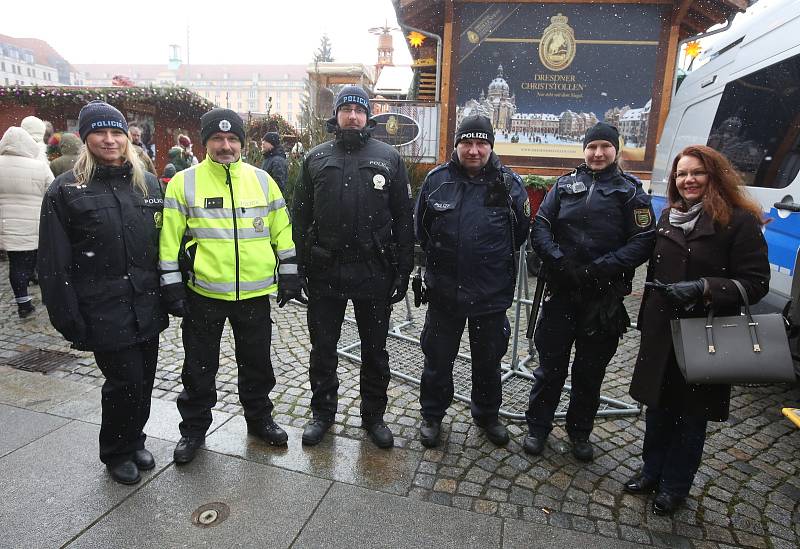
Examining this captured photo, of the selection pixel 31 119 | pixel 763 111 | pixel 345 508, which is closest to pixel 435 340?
pixel 345 508

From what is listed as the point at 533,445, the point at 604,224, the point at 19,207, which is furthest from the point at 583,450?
the point at 19,207

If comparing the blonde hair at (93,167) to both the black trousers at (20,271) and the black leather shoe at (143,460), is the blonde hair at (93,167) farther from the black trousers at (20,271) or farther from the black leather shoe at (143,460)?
the black trousers at (20,271)

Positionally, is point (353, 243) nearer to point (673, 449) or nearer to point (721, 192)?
point (721, 192)

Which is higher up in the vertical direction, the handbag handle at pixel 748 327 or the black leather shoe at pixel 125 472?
the handbag handle at pixel 748 327

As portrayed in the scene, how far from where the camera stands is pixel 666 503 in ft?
8.01

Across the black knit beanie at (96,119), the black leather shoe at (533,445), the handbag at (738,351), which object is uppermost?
the black knit beanie at (96,119)

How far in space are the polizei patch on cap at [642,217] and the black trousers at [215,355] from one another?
205cm

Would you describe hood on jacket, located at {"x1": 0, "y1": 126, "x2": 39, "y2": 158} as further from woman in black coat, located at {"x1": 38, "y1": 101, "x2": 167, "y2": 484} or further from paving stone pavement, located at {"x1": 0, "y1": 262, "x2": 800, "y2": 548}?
woman in black coat, located at {"x1": 38, "y1": 101, "x2": 167, "y2": 484}

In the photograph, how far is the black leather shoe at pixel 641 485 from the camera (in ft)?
8.53

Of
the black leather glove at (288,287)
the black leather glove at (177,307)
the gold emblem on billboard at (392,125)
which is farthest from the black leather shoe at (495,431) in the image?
the gold emblem on billboard at (392,125)

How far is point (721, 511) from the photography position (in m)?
2.49

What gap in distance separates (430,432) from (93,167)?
2298mm

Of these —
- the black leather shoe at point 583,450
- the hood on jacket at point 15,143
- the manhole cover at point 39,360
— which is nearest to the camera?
the black leather shoe at point 583,450

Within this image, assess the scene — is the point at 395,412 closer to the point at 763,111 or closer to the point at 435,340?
the point at 435,340
